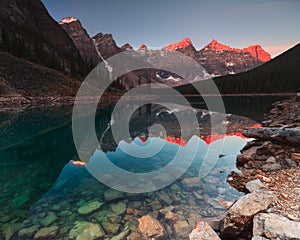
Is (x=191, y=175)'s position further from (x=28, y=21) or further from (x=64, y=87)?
(x=28, y=21)

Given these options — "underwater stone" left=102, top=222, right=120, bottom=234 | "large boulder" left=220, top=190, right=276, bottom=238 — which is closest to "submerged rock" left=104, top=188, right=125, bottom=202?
"underwater stone" left=102, top=222, right=120, bottom=234

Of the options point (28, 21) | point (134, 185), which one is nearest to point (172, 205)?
point (134, 185)

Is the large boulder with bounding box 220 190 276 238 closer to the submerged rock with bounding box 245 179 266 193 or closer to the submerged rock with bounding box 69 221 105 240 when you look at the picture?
the submerged rock with bounding box 245 179 266 193

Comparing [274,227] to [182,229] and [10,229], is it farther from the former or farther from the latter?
[10,229]

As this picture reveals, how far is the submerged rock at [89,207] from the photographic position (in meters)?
6.35

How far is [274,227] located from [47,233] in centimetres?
618

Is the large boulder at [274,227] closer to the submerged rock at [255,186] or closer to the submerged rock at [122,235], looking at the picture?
the submerged rock at [255,186]

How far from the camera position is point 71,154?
43.9 feet

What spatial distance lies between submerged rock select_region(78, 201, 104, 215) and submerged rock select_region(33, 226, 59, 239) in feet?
3.16

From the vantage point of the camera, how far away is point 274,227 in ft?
12.9

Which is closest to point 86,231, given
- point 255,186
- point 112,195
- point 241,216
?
point 112,195

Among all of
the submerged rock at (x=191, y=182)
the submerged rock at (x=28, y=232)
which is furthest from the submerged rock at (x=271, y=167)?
the submerged rock at (x=28, y=232)

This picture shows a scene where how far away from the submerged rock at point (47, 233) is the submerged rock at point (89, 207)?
38.0 inches

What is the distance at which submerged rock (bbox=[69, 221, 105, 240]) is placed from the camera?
5180 millimetres
